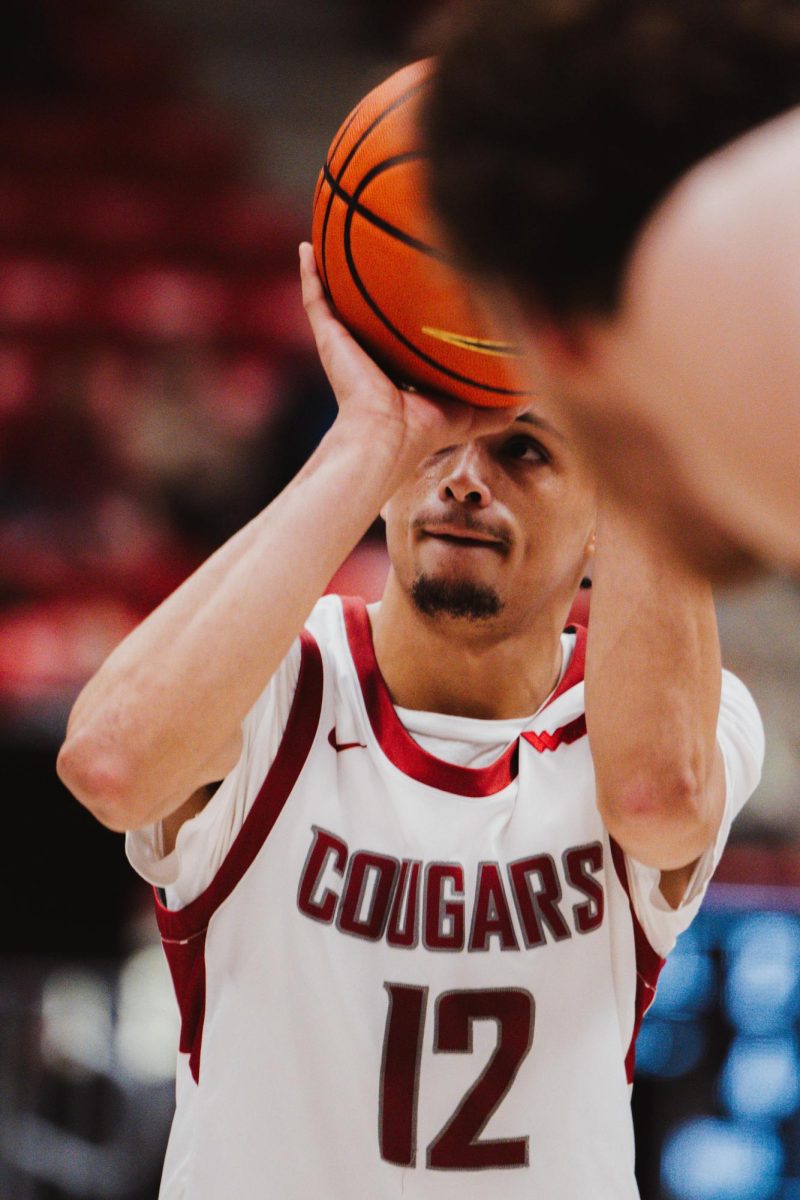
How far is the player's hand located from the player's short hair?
3.70 feet

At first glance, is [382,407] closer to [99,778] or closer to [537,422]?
[537,422]

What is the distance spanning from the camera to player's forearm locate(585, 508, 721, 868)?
189 centimetres

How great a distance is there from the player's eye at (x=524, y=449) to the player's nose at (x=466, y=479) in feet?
0.18

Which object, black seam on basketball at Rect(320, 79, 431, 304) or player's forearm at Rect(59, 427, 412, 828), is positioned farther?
black seam on basketball at Rect(320, 79, 431, 304)

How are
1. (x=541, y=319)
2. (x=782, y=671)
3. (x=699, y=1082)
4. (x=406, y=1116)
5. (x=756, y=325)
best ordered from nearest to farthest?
(x=756, y=325), (x=541, y=319), (x=406, y=1116), (x=699, y=1082), (x=782, y=671)

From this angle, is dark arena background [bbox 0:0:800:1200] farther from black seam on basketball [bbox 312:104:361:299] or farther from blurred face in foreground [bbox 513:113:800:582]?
black seam on basketball [bbox 312:104:361:299]

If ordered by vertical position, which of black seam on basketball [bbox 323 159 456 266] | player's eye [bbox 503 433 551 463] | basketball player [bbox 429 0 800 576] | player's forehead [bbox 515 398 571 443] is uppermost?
basketball player [bbox 429 0 800 576]

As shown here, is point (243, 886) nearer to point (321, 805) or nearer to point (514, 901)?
point (321, 805)

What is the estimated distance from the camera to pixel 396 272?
187cm

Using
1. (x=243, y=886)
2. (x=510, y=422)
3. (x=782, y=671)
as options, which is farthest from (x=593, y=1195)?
(x=782, y=671)

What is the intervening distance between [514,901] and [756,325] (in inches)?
58.5

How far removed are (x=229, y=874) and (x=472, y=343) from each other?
2.78ft

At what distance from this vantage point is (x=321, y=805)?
207cm

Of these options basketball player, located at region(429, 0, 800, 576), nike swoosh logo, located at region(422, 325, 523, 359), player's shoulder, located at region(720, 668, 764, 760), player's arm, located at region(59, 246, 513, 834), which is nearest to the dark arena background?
basketball player, located at region(429, 0, 800, 576)
